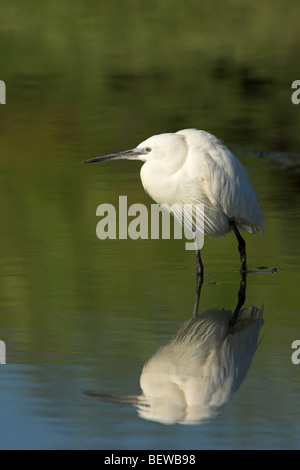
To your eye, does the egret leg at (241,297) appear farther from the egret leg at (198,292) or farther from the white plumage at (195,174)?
the white plumage at (195,174)

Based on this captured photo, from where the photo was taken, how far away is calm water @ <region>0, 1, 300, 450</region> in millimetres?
5473

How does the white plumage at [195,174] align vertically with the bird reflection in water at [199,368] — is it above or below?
above

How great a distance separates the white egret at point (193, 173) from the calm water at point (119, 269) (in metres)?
0.50

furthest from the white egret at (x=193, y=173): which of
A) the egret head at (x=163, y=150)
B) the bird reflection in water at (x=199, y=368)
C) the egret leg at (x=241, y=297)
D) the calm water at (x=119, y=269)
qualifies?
the bird reflection in water at (x=199, y=368)

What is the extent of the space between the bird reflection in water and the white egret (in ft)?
4.42

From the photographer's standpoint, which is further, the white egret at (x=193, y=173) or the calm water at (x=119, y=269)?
the white egret at (x=193, y=173)

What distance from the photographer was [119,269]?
873cm

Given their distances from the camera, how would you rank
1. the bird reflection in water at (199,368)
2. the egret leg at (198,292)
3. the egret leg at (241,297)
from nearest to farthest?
the bird reflection in water at (199,368), the egret leg at (241,297), the egret leg at (198,292)

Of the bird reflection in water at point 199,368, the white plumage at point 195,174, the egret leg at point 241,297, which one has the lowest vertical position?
the bird reflection in water at point 199,368

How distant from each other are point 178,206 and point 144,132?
25.2ft

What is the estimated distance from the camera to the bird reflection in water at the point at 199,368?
5.66 meters

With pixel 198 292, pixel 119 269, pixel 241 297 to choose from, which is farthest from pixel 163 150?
pixel 241 297

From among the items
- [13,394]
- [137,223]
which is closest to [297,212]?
[137,223]

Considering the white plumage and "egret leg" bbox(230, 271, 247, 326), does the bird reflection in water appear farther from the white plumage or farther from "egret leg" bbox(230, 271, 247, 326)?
the white plumage
